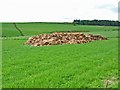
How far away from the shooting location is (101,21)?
18425cm

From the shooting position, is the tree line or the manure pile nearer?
the manure pile

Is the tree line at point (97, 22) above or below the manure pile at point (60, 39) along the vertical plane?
below

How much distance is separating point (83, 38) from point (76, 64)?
85.9ft

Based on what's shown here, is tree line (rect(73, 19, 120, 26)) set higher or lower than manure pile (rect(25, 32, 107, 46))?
lower

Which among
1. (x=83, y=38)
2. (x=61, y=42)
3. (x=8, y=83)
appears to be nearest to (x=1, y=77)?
(x=8, y=83)

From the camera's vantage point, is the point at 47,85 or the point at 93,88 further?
the point at 47,85

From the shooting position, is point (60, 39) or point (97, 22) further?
point (97, 22)

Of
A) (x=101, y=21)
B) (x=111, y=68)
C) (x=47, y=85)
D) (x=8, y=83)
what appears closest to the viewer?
(x=47, y=85)

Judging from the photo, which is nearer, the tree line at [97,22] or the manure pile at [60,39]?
the manure pile at [60,39]

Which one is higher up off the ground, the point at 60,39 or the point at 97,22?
the point at 60,39

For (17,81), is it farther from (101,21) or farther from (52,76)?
(101,21)

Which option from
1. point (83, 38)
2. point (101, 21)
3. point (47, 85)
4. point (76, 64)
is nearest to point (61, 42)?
point (83, 38)

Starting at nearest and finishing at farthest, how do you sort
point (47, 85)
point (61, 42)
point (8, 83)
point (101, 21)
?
point (47, 85), point (8, 83), point (61, 42), point (101, 21)

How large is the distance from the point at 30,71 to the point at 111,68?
528 cm
